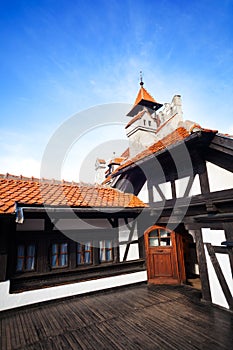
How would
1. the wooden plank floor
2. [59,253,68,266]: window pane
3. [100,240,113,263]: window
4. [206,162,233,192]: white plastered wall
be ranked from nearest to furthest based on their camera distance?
the wooden plank floor, [206,162,233,192]: white plastered wall, [59,253,68,266]: window pane, [100,240,113,263]: window

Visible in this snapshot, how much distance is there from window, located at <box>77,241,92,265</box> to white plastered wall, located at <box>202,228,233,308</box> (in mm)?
3567

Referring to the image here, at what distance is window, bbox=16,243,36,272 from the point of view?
5.44 meters

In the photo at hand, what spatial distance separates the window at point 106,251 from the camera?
6.73 m

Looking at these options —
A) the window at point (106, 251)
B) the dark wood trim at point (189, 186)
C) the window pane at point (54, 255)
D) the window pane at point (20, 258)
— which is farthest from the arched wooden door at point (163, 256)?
the window pane at point (20, 258)

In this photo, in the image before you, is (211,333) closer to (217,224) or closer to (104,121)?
(217,224)

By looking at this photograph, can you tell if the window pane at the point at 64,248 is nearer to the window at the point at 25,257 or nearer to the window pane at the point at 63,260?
the window pane at the point at 63,260

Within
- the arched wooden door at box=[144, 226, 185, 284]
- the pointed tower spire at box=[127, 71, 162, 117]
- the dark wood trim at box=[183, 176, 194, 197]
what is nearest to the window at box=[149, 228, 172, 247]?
the arched wooden door at box=[144, 226, 185, 284]

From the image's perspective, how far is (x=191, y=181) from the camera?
5883 mm

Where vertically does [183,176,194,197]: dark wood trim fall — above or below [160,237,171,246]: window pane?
above

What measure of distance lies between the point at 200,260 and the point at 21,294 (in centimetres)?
488

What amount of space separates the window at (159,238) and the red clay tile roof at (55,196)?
1.12 m

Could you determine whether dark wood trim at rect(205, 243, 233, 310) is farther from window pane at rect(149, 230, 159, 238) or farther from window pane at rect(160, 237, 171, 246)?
window pane at rect(149, 230, 159, 238)

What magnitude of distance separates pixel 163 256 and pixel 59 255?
3.65 metres

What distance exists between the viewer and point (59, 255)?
598 cm
